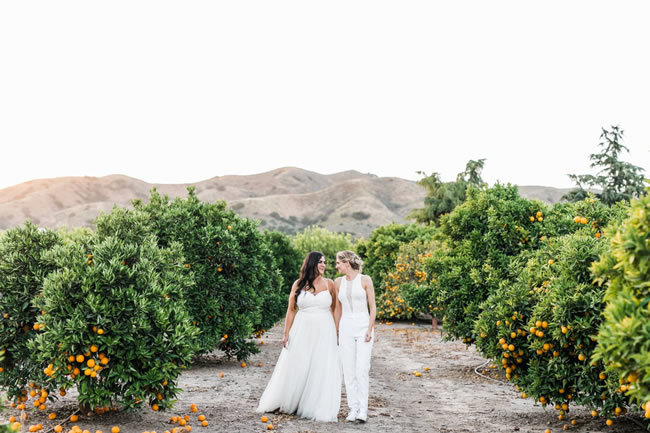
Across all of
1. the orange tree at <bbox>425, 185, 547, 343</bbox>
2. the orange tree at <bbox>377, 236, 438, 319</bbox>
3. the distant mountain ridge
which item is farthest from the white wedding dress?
the distant mountain ridge

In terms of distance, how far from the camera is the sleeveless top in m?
8.42

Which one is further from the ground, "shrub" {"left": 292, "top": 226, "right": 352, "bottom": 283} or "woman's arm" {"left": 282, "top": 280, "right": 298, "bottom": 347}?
"woman's arm" {"left": 282, "top": 280, "right": 298, "bottom": 347}

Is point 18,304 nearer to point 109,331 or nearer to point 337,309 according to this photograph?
point 109,331

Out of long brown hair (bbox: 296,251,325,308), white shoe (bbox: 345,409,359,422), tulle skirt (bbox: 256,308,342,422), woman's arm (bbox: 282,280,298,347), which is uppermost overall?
long brown hair (bbox: 296,251,325,308)

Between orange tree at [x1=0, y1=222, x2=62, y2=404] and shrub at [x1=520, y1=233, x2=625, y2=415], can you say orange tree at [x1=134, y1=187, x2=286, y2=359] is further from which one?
shrub at [x1=520, y1=233, x2=625, y2=415]

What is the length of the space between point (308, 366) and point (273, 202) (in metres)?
145

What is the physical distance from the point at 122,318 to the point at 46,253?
152 cm

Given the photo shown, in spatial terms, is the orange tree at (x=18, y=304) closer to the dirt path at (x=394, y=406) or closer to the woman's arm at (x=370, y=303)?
the dirt path at (x=394, y=406)

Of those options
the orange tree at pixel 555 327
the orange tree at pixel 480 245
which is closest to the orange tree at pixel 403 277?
the orange tree at pixel 480 245

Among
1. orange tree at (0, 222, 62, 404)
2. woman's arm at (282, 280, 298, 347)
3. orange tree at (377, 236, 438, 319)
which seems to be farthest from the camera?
orange tree at (377, 236, 438, 319)

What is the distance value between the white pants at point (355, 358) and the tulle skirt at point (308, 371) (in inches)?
9.5

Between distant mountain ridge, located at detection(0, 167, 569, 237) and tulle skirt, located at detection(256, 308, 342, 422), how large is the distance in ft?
348

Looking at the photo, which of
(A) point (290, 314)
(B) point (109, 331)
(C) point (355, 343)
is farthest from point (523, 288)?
(B) point (109, 331)

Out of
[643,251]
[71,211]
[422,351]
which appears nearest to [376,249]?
[422,351]
